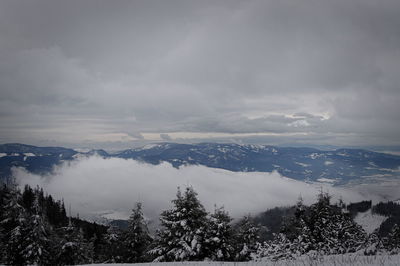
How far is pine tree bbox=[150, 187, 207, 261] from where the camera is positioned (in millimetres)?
19566

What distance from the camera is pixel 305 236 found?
2325 centimetres

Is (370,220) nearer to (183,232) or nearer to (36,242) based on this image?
(183,232)

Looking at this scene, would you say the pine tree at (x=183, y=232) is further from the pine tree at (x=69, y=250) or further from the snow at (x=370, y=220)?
the snow at (x=370, y=220)

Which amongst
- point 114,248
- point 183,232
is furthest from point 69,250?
point 183,232

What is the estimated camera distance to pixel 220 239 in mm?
20250

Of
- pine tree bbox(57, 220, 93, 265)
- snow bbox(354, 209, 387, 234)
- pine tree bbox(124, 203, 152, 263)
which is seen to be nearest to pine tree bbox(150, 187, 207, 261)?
pine tree bbox(124, 203, 152, 263)

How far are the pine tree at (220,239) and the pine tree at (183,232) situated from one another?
58cm

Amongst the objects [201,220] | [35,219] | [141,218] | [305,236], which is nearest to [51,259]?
[35,219]

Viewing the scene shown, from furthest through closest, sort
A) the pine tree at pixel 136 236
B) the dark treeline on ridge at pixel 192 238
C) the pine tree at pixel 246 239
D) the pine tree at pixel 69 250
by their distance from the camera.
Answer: the pine tree at pixel 136 236
the pine tree at pixel 69 250
the pine tree at pixel 246 239
the dark treeline on ridge at pixel 192 238

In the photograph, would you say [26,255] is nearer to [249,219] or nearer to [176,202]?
[176,202]

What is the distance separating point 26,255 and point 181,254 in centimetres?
1500

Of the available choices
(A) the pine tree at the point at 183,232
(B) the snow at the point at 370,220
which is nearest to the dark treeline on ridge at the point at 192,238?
(A) the pine tree at the point at 183,232

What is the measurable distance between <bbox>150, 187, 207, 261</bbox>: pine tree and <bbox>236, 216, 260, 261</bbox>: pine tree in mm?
4050

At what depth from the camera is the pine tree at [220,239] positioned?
20.0 metres
